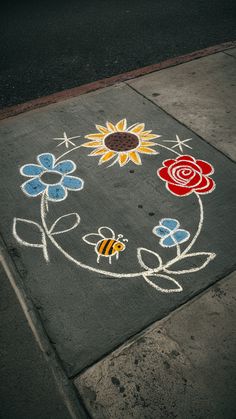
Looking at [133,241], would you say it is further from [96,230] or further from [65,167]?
[65,167]

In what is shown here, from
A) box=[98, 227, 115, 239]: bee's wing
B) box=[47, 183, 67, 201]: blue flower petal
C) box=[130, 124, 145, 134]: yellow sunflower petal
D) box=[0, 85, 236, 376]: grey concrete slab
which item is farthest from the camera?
box=[130, 124, 145, 134]: yellow sunflower petal

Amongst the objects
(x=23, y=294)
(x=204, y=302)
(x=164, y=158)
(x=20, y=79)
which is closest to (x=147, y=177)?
(x=164, y=158)

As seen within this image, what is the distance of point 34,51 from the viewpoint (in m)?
5.60

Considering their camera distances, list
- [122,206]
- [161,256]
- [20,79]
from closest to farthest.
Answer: [161,256]
[122,206]
[20,79]

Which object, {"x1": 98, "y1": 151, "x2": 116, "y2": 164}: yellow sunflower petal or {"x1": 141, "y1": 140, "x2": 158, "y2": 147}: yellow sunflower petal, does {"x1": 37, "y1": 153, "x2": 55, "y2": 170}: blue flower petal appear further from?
{"x1": 141, "y1": 140, "x2": 158, "y2": 147}: yellow sunflower petal

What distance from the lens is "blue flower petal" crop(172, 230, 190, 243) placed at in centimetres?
273

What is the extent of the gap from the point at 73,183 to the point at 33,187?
15.4 inches

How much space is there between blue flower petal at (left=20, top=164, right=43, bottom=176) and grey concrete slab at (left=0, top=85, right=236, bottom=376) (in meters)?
0.07

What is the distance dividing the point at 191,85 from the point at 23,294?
351 cm

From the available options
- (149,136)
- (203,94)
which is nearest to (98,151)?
(149,136)

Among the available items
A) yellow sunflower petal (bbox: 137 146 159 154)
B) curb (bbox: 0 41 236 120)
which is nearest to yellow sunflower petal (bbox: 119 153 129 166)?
yellow sunflower petal (bbox: 137 146 159 154)

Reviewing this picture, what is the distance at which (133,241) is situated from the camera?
2711 millimetres

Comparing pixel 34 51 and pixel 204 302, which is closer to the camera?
pixel 204 302

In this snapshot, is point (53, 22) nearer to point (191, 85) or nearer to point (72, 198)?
point (191, 85)
